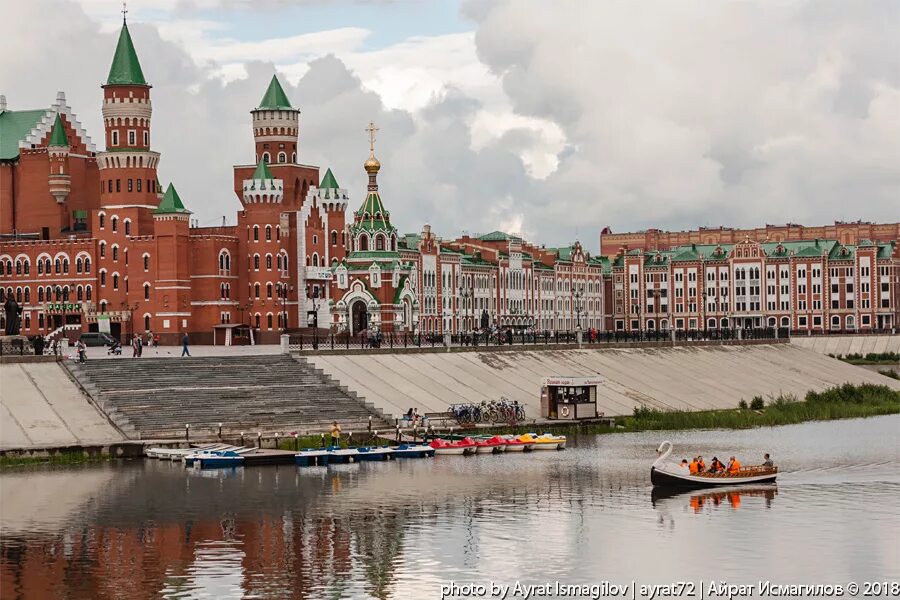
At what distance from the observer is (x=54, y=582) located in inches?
1687

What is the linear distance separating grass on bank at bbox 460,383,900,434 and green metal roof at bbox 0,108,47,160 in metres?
76.1

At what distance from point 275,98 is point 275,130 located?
323 centimetres

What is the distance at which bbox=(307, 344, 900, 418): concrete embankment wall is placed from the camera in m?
90.6

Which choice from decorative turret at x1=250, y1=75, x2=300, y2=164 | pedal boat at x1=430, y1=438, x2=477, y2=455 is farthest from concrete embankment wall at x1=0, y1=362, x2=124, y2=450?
decorative turret at x1=250, y1=75, x2=300, y2=164

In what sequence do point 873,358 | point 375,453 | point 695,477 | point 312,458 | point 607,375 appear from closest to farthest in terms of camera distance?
point 695,477 < point 312,458 < point 375,453 < point 607,375 < point 873,358

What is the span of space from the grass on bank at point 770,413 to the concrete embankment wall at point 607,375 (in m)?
3.12

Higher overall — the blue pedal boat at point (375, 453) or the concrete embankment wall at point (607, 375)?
the concrete embankment wall at point (607, 375)

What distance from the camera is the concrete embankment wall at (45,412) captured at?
70.9 m

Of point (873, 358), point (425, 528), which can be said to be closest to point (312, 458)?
point (425, 528)

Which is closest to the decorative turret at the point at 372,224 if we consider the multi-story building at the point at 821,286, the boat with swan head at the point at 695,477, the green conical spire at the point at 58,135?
the green conical spire at the point at 58,135

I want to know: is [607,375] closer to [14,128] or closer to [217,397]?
[217,397]

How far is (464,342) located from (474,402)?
770 inches

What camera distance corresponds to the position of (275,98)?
143250 mm

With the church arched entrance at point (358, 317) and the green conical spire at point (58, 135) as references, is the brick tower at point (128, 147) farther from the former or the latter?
the church arched entrance at point (358, 317)
